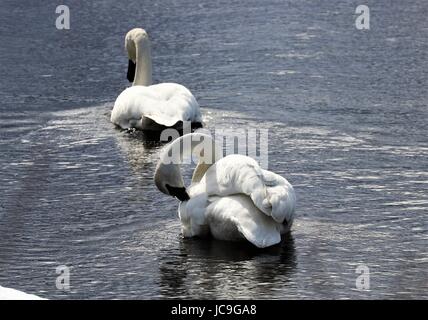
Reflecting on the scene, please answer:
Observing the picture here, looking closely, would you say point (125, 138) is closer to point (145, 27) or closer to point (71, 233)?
point (71, 233)

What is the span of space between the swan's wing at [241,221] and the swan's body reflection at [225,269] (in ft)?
0.37

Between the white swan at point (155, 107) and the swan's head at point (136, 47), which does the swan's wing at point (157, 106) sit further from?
the swan's head at point (136, 47)

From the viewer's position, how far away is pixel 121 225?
1376 centimetres

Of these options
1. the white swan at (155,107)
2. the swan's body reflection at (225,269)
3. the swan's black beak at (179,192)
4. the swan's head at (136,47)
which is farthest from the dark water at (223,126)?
the swan's head at (136,47)

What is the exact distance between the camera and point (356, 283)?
1186 cm

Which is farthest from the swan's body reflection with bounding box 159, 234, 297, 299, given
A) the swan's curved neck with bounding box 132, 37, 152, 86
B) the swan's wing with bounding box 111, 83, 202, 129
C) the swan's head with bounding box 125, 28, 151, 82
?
the swan's head with bounding box 125, 28, 151, 82

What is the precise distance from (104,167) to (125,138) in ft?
5.54

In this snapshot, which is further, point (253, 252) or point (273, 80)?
point (273, 80)

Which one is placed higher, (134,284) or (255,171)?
(255,171)

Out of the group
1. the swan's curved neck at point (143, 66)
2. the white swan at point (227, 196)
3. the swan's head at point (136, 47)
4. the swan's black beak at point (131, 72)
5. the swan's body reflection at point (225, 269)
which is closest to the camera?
the swan's body reflection at point (225, 269)

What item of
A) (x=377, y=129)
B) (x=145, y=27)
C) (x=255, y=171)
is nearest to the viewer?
(x=255, y=171)

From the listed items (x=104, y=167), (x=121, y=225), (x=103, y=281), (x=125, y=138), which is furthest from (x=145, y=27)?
(x=103, y=281)

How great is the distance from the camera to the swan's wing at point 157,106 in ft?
58.0
